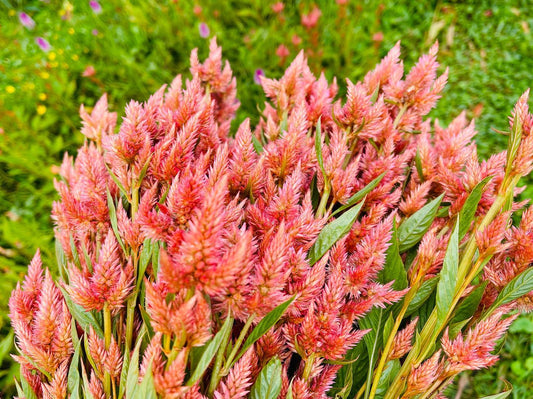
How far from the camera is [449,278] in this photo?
0.82 m

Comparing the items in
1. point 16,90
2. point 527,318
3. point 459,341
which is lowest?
point 527,318

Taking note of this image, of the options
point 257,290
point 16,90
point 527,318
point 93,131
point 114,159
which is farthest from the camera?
point 16,90

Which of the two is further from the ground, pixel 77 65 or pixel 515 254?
pixel 77 65

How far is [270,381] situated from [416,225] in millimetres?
497

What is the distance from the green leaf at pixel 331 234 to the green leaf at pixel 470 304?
0.35m

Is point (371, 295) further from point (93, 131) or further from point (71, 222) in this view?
point (93, 131)

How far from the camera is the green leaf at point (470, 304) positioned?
96 centimetres

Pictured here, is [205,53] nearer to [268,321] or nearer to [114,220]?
[114,220]

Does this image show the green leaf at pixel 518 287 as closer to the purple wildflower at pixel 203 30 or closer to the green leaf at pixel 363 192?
the green leaf at pixel 363 192

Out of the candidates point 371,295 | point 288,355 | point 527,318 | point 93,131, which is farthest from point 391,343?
point 527,318

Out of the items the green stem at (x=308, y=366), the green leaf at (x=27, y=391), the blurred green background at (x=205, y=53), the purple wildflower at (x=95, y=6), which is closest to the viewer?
the green stem at (x=308, y=366)

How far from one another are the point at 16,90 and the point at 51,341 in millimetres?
2332

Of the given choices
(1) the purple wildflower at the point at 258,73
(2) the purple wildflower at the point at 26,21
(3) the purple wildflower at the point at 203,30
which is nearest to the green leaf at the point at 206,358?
(1) the purple wildflower at the point at 258,73

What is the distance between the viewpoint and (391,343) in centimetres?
90
